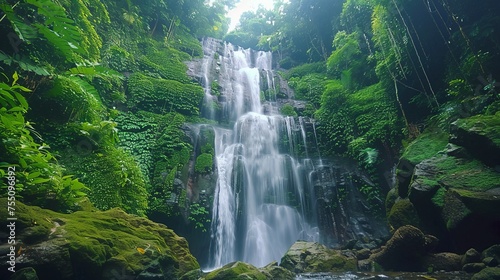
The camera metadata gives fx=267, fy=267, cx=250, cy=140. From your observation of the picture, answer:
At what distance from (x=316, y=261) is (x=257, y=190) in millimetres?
4571

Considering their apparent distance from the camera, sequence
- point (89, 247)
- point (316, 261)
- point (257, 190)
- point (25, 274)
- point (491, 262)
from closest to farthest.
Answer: point (25, 274) < point (89, 247) < point (491, 262) < point (316, 261) < point (257, 190)

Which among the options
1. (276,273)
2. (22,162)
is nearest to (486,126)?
(276,273)

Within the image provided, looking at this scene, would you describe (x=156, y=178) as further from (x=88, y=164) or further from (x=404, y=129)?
(x=404, y=129)

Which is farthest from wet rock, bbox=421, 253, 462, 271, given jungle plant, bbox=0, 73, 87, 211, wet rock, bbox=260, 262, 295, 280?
jungle plant, bbox=0, 73, 87, 211

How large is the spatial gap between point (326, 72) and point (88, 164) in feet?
55.5

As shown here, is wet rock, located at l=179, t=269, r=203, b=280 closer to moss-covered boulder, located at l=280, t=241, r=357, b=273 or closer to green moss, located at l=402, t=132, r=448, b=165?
moss-covered boulder, located at l=280, t=241, r=357, b=273

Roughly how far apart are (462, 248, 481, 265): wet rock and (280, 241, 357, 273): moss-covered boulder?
206 cm

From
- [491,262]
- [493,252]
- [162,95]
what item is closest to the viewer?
[491,262]

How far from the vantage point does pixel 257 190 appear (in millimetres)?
10445

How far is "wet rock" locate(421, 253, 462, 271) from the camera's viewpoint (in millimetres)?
5180

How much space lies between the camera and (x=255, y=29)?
96.3 feet

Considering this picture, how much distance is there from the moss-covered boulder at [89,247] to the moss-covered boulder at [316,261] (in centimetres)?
271

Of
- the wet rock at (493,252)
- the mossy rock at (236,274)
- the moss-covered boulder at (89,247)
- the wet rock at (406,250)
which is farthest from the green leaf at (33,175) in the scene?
the wet rock at (493,252)

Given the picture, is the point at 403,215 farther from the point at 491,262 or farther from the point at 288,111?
the point at 288,111
